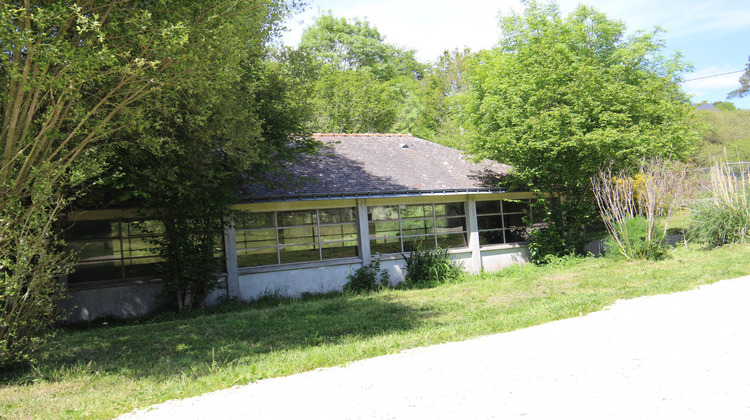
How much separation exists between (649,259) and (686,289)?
490cm

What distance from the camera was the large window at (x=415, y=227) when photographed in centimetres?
1545

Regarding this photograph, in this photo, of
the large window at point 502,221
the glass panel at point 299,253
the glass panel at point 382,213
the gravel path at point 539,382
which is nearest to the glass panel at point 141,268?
the glass panel at point 299,253

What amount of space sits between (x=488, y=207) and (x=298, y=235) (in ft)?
21.2

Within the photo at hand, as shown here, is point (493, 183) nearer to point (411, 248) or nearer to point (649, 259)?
A: point (411, 248)

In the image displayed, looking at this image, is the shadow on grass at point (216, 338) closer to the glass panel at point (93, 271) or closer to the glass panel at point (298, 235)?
the glass panel at point (93, 271)

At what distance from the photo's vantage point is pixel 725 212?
14859 mm

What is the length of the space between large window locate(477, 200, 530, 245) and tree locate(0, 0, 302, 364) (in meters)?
11.1

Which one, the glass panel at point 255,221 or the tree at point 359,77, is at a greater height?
the tree at point 359,77

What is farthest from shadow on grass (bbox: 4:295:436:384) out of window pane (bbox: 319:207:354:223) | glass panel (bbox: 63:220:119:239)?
window pane (bbox: 319:207:354:223)

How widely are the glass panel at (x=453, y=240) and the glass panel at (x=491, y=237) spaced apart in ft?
2.17

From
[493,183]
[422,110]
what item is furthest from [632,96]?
[422,110]

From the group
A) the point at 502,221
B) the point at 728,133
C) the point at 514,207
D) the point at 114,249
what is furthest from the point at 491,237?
the point at 728,133

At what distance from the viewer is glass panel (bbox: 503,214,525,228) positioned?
1756cm

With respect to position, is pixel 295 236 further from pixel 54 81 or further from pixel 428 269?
pixel 54 81
